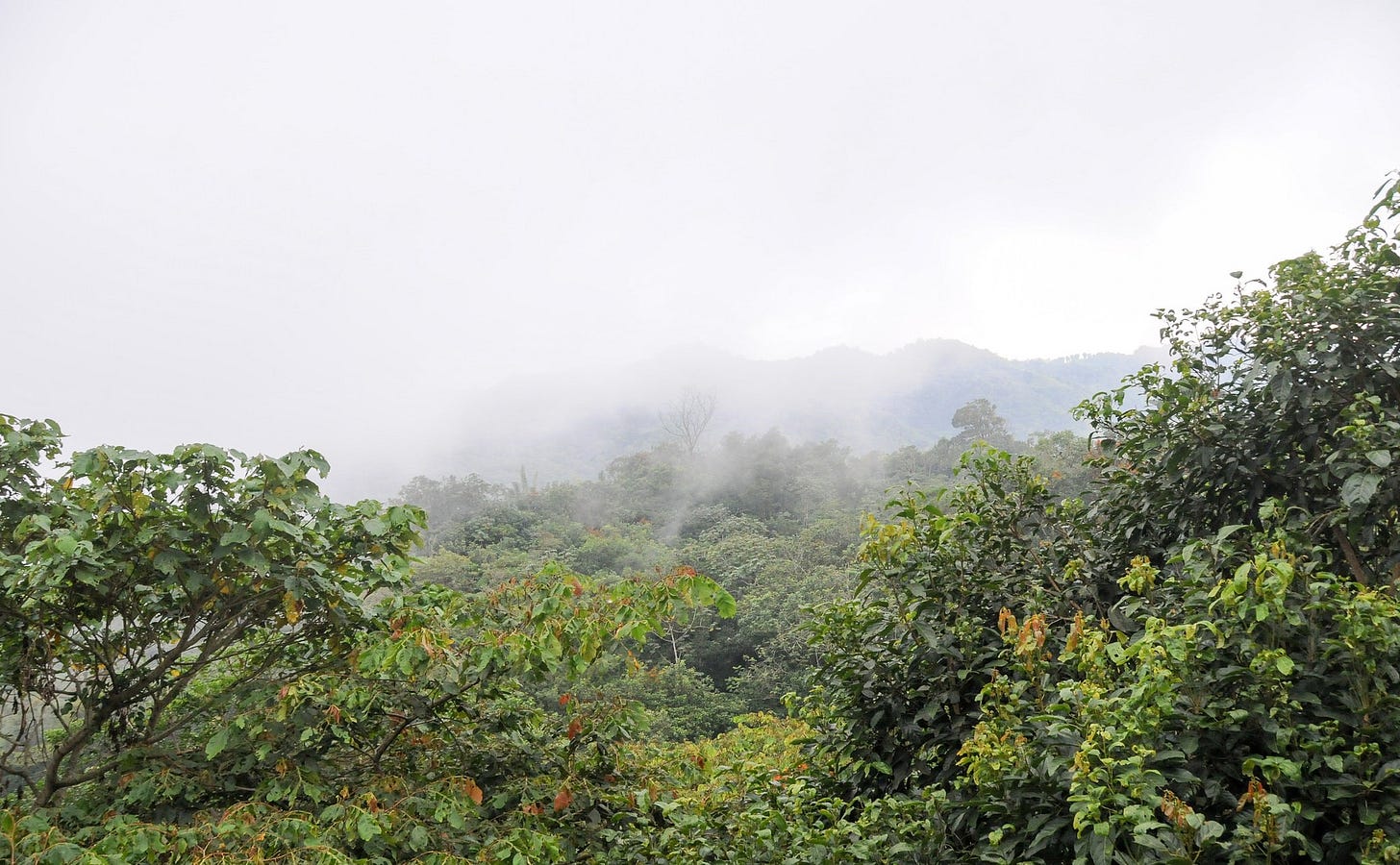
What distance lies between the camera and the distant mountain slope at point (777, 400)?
73.6 m

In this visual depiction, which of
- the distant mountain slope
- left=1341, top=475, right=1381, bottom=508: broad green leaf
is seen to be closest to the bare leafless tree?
the distant mountain slope

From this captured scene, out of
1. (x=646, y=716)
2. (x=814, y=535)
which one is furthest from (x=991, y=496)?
(x=814, y=535)

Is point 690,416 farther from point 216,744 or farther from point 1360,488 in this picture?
point 1360,488

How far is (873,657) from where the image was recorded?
9.16 feet

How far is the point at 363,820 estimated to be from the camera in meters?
2.20

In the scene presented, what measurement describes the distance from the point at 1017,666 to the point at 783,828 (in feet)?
2.58

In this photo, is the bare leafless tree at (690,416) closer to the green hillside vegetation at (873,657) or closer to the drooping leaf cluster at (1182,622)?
the green hillside vegetation at (873,657)

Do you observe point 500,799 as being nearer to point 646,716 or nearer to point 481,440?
point 646,716

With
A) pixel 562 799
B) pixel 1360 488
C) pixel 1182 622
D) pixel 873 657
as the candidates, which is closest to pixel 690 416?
pixel 873 657

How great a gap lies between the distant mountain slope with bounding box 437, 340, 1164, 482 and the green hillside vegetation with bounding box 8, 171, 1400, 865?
A: 6725cm

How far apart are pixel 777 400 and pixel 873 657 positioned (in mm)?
76288

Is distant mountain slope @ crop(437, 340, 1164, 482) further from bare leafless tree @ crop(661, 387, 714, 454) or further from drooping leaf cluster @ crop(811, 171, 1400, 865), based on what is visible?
drooping leaf cluster @ crop(811, 171, 1400, 865)

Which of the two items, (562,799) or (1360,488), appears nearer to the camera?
(1360,488)

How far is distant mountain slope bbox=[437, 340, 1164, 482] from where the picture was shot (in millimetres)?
73562
